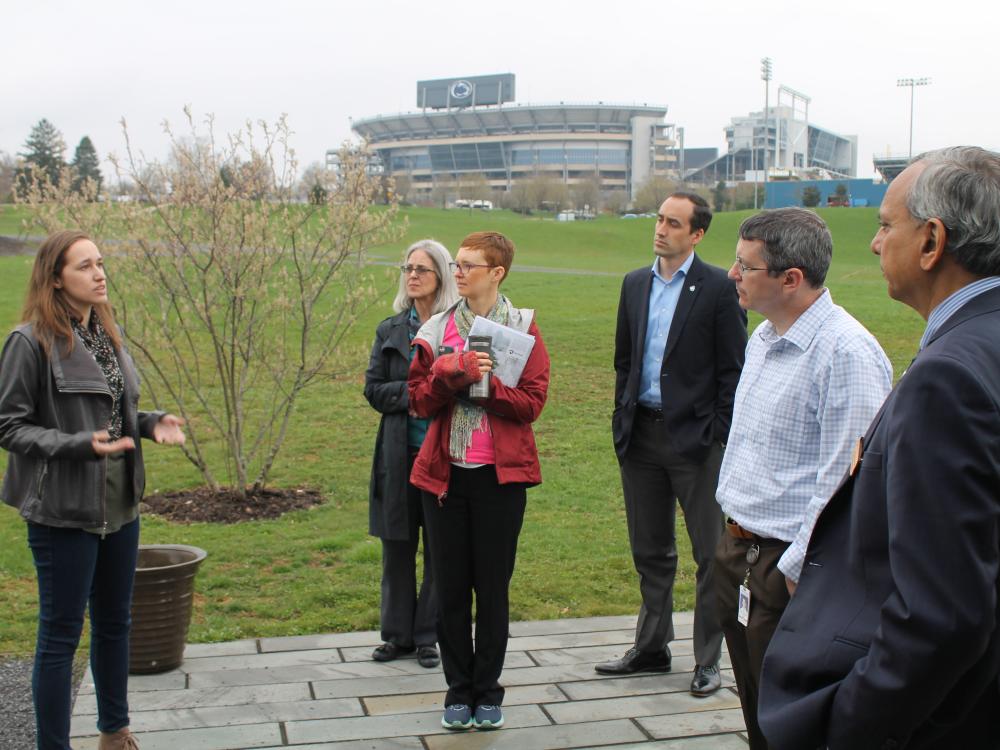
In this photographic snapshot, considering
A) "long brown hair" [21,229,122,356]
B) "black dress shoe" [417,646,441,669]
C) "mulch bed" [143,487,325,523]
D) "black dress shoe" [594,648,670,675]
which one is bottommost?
"mulch bed" [143,487,325,523]

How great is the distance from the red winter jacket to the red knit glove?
0.04 metres

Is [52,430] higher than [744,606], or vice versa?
[52,430]

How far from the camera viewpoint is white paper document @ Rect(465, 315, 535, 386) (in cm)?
441

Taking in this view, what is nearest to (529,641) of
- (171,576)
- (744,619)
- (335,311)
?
(171,576)

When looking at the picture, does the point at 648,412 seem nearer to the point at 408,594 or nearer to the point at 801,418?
the point at 408,594

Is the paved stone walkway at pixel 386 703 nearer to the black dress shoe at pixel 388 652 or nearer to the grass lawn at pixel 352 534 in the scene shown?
the black dress shoe at pixel 388 652

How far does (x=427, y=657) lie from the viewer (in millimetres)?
5262

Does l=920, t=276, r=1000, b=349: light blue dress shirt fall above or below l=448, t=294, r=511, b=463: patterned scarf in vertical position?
above

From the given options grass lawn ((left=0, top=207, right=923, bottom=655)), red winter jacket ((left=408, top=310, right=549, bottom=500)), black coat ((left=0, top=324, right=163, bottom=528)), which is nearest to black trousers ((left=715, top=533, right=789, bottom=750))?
red winter jacket ((left=408, top=310, right=549, bottom=500))

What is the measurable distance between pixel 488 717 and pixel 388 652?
1.03m

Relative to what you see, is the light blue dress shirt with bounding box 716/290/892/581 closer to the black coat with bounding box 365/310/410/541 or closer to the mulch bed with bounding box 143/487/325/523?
the black coat with bounding box 365/310/410/541

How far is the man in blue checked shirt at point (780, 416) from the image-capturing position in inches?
126

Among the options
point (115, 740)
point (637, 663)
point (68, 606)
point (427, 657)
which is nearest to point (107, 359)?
point (68, 606)

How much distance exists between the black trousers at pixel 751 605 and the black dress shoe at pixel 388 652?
2299 mm
